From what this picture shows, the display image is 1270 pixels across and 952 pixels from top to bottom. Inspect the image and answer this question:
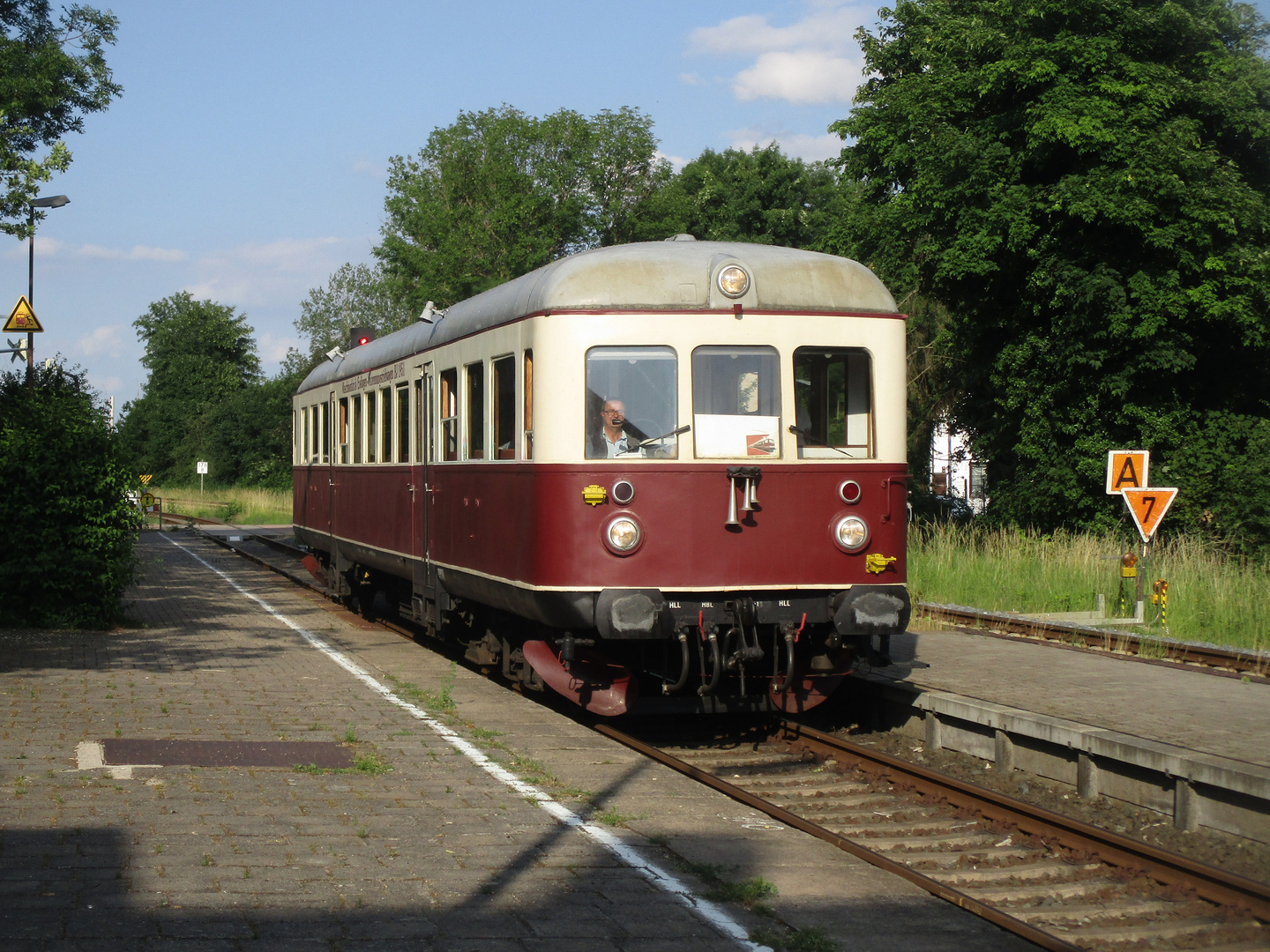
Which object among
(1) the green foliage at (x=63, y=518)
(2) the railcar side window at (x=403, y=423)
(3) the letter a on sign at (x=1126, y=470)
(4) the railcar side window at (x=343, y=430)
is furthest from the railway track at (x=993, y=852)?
(3) the letter a on sign at (x=1126, y=470)

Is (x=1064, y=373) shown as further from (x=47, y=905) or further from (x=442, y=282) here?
(x=442, y=282)

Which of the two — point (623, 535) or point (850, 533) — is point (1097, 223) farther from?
point (623, 535)

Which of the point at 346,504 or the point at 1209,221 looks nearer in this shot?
the point at 346,504

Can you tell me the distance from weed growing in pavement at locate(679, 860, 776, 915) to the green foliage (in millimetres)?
10344

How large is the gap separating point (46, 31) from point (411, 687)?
1554 centimetres

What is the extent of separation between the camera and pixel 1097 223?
78.7 feet

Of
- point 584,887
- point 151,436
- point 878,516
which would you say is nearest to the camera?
point 584,887

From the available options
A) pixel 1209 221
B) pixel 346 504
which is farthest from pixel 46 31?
pixel 1209 221

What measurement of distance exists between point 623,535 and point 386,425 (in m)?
6.01

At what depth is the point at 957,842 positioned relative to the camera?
718 cm

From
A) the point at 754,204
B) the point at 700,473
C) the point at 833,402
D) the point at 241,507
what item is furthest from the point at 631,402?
the point at 241,507

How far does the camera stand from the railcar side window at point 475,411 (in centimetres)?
1029

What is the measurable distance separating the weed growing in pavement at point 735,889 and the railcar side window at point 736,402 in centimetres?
348

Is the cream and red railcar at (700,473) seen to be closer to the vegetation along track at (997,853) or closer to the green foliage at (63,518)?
the vegetation along track at (997,853)
